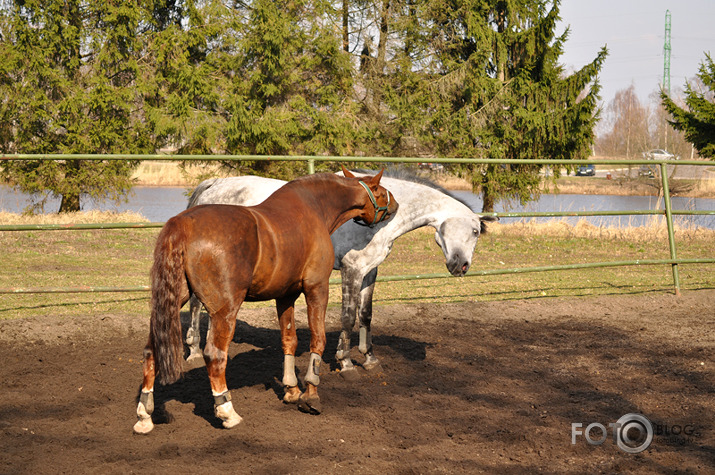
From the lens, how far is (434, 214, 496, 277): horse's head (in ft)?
15.7

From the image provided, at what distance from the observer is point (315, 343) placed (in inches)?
159

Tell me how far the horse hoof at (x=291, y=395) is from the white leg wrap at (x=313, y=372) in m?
0.18

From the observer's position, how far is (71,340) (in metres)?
5.60

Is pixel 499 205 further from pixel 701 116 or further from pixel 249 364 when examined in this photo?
pixel 249 364

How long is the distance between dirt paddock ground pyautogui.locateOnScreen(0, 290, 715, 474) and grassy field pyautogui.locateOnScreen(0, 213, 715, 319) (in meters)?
1.57

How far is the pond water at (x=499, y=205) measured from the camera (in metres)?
17.8

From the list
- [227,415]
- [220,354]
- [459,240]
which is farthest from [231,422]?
[459,240]

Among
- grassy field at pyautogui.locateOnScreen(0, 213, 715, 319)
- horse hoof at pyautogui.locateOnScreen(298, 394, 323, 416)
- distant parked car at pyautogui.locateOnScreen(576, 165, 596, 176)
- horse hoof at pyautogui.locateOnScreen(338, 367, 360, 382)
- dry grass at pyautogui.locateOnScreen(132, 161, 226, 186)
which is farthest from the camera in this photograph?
dry grass at pyautogui.locateOnScreen(132, 161, 226, 186)

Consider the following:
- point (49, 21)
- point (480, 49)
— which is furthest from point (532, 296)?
point (49, 21)

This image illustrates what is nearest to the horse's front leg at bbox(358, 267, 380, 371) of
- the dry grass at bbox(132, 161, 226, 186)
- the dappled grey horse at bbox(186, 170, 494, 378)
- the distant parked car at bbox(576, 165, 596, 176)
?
the dappled grey horse at bbox(186, 170, 494, 378)

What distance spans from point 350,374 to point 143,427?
5.47ft

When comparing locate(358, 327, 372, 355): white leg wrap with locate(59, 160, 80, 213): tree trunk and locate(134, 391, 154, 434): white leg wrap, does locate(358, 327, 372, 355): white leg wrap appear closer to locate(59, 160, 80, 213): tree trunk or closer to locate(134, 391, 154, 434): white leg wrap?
locate(134, 391, 154, 434): white leg wrap

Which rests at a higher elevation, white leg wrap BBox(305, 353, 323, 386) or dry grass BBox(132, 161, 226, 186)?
dry grass BBox(132, 161, 226, 186)

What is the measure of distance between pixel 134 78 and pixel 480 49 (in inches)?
374
